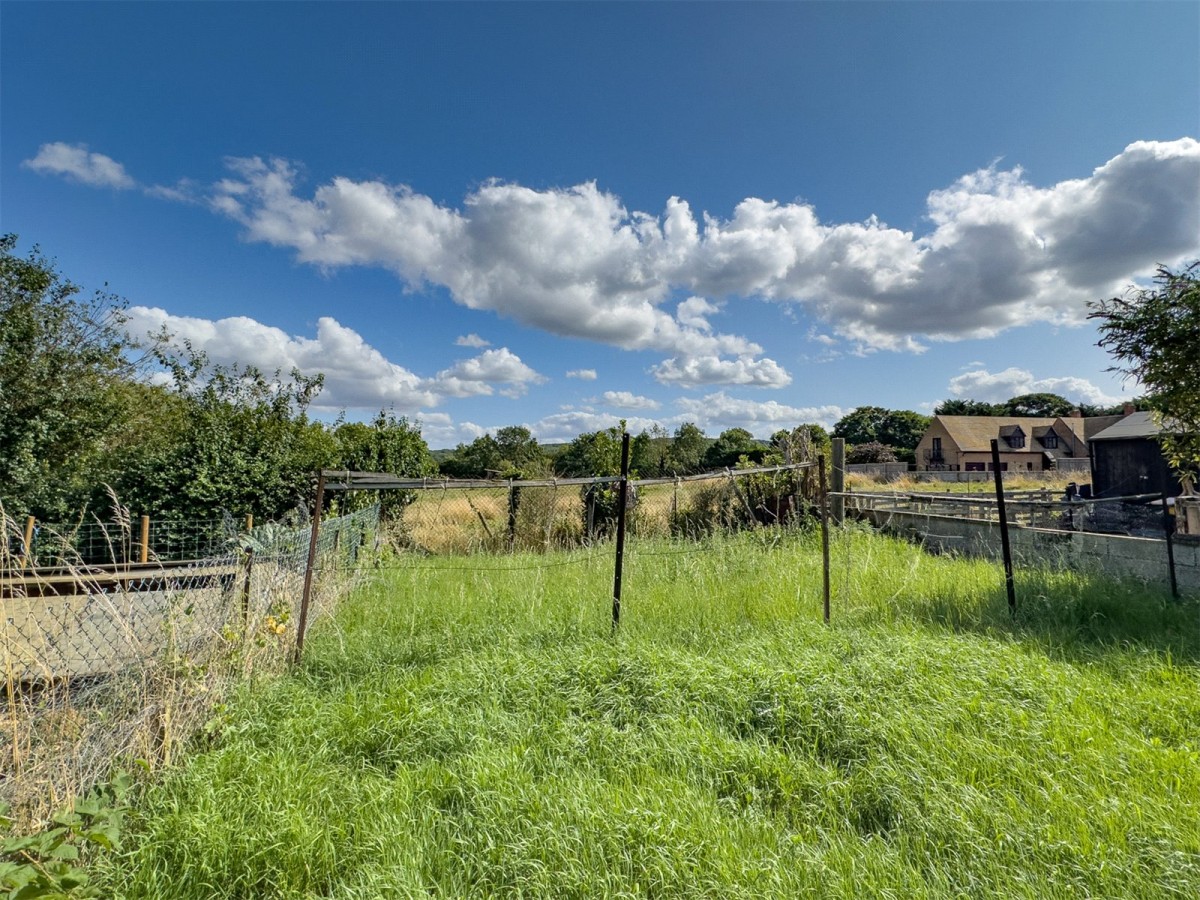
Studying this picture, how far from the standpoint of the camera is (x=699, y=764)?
265cm

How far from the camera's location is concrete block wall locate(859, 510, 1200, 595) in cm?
565

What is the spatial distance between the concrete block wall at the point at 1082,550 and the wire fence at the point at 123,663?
822cm

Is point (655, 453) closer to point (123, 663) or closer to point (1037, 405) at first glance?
point (123, 663)

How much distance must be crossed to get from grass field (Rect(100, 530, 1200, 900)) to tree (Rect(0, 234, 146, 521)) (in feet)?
32.0

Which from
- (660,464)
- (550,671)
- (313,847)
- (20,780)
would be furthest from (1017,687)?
(660,464)

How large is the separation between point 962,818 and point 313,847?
2745 mm

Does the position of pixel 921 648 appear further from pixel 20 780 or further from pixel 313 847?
pixel 20 780

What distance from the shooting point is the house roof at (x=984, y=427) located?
40.7 meters

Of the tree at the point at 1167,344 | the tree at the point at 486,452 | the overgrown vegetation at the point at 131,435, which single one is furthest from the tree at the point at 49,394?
the tree at the point at 1167,344

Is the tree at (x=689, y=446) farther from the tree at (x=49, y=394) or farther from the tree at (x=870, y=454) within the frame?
the tree at (x=49, y=394)

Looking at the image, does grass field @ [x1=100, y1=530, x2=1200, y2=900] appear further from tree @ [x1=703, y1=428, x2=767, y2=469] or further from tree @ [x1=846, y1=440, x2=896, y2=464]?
tree @ [x1=846, y1=440, x2=896, y2=464]

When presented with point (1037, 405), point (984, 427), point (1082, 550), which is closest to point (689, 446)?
point (984, 427)

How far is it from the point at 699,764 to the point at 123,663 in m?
3.23

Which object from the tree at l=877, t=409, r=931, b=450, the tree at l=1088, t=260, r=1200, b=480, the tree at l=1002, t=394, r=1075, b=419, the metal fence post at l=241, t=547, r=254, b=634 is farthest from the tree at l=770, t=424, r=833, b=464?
the tree at l=1002, t=394, r=1075, b=419
